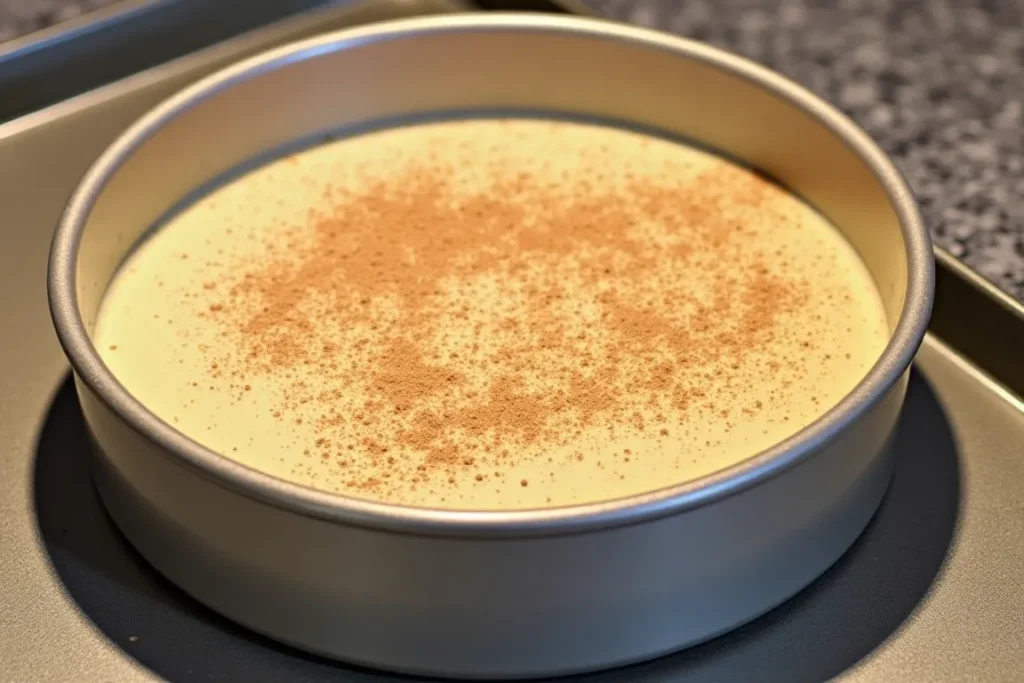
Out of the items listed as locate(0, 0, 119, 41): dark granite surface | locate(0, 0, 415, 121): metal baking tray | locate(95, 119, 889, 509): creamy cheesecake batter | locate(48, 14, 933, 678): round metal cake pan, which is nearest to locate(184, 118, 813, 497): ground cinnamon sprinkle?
locate(95, 119, 889, 509): creamy cheesecake batter

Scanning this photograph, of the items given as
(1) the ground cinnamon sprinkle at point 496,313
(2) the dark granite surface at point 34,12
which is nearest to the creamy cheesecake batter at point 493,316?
(1) the ground cinnamon sprinkle at point 496,313

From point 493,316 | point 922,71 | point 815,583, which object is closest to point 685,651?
point 815,583

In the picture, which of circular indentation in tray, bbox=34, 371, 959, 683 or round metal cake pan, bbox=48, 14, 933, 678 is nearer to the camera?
round metal cake pan, bbox=48, 14, 933, 678

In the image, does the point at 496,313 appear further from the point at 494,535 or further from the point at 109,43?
the point at 109,43

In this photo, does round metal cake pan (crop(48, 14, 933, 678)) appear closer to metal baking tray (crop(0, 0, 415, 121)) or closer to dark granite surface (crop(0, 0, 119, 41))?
metal baking tray (crop(0, 0, 415, 121))

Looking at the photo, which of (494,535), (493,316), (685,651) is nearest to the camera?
(494,535)

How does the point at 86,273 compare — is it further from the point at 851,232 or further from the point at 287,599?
the point at 851,232


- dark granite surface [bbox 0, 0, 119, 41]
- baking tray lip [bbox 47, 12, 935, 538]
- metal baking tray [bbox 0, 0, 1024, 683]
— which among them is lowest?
metal baking tray [bbox 0, 0, 1024, 683]
